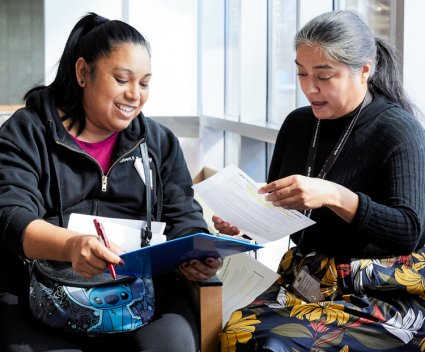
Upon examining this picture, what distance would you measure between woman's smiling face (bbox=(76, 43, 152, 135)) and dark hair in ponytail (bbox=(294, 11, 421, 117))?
0.46 meters

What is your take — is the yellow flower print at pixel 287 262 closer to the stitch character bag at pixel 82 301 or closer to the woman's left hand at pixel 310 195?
the woman's left hand at pixel 310 195

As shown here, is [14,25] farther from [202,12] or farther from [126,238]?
[126,238]

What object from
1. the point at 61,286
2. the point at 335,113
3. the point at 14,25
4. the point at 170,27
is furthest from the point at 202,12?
the point at 61,286

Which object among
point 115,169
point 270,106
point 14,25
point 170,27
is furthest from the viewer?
point 14,25

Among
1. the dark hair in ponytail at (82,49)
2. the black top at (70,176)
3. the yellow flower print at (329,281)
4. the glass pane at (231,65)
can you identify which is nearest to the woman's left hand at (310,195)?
the yellow flower print at (329,281)

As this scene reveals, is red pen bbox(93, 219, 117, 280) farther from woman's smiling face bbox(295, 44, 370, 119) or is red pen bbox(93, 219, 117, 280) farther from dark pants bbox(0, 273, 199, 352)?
woman's smiling face bbox(295, 44, 370, 119)

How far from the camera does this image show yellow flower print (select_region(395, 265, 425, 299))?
2027 mm

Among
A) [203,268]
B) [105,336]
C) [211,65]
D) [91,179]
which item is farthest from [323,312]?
[211,65]

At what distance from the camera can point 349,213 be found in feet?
6.49

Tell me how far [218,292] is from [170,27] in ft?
15.7

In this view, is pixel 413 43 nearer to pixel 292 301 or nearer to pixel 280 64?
pixel 292 301

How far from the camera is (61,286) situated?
6.27 ft

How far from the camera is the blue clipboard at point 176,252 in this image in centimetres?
171

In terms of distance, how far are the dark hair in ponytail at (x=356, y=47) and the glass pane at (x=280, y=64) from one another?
2.42 metres
